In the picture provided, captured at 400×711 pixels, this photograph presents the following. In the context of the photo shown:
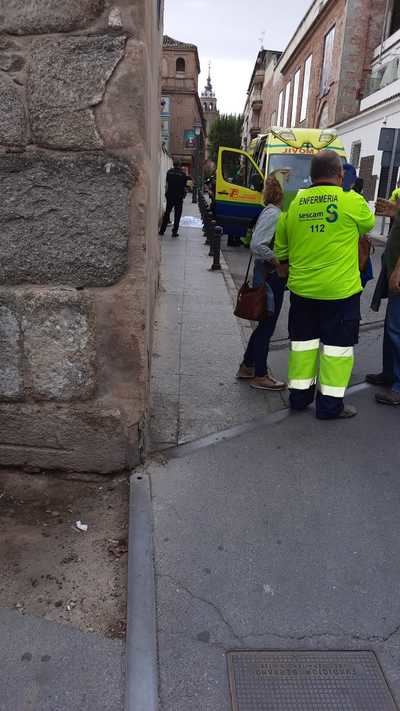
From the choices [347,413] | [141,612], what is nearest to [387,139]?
[347,413]

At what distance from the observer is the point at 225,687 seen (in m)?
1.94

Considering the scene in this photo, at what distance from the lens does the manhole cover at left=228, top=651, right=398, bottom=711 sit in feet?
6.18

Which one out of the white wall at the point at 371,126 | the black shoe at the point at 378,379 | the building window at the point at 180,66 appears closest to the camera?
the black shoe at the point at 378,379

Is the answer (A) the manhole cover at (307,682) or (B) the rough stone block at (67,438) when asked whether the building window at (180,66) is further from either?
(A) the manhole cover at (307,682)

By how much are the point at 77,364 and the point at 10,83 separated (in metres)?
1.44

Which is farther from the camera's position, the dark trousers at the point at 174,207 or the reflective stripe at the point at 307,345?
the dark trousers at the point at 174,207

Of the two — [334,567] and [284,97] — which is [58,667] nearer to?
[334,567]

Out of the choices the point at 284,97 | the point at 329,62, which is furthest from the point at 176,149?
the point at 329,62

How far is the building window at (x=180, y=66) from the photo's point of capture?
69.1m

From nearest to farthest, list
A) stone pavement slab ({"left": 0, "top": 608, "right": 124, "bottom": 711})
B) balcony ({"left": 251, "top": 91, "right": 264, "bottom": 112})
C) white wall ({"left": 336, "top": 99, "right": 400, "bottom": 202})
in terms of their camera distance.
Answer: stone pavement slab ({"left": 0, "top": 608, "right": 124, "bottom": 711})
white wall ({"left": 336, "top": 99, "right": 400, "bottom": 202})
balcony ({"left": 251, "top": 91, "right": 264, "bottom": 112})

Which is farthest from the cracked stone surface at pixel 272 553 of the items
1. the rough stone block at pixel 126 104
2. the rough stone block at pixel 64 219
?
the rough stone block at pixel 126 104

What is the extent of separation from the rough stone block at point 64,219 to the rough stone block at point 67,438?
0.75 metres

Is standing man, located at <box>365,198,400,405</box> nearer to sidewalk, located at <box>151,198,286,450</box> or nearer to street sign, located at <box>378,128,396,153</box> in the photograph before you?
sidewalk, located at <box>151,198,286,450</box>

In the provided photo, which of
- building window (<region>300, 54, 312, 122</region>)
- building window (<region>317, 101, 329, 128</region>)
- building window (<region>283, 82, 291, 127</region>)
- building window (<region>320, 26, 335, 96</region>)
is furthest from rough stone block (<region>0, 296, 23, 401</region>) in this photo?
building window (<region>283, 82, 291, 127</region>)
